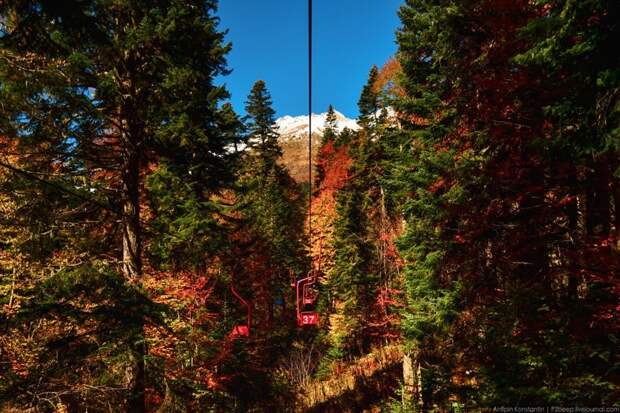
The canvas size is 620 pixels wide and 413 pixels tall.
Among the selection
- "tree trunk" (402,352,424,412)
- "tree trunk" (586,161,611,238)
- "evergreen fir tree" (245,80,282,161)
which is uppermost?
"evergreen fir tree" (245,80,282,161)

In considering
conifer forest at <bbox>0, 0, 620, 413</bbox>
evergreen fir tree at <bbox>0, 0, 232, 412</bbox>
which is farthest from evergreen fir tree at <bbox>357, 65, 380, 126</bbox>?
evergreen fir tree at <bbox>0, 0, 232, 412</bbox>

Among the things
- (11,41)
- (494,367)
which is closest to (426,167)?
(494,367)

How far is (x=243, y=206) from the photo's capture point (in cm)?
1670

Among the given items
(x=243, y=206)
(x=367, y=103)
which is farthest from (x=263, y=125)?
(x=243, y=206)

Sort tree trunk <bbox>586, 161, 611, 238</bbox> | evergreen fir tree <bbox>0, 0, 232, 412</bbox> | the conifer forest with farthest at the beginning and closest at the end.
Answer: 1. tree trunk <bbox>586, 161, 611, 238</bbox>
2. evergreen fir tree <bbox>0, 0, 232, 412</bbox>
3. the conifer forest

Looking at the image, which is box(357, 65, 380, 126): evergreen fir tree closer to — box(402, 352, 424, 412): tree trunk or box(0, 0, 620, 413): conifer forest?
box(0, 0, 620, 413): conifer forest

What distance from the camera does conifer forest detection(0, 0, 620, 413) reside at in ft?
18.5

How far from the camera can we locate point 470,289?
36.1ft

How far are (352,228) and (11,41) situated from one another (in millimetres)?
28667

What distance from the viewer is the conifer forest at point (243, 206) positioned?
564cm

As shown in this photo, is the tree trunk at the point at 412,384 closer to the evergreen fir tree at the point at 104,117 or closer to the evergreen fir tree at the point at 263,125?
the evergreen fir tree at the point at 104,117

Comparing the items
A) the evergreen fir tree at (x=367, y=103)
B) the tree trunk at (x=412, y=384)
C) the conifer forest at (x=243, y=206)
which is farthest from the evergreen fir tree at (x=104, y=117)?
the evergreen fir tree at (x=367, y=103)

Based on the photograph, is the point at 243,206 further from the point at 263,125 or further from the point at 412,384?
the point at 263,125

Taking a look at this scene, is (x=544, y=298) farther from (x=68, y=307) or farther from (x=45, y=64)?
(x=45, y=64)
